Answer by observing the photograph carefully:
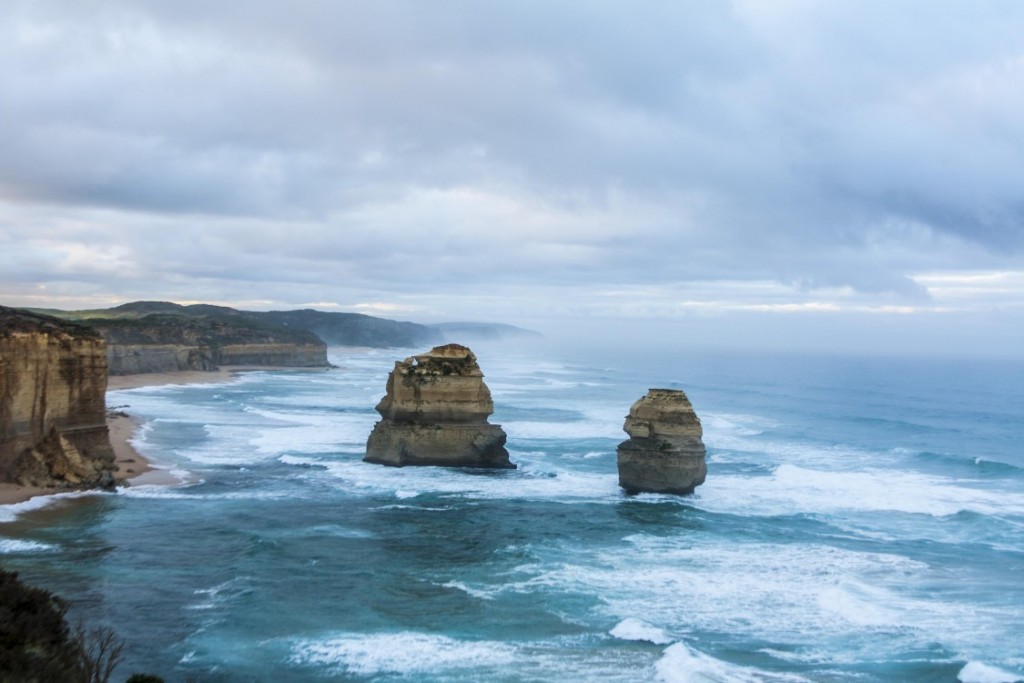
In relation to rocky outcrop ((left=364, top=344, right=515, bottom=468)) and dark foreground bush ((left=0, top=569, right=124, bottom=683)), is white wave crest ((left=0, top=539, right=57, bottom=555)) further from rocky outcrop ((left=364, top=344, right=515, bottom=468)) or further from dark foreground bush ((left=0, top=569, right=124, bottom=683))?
rocky outcrop ((left=364, top=344, right=515, bottom=468))

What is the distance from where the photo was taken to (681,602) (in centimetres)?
2238

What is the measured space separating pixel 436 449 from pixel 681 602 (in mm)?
18231

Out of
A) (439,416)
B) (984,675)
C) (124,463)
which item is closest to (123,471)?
(124,463)

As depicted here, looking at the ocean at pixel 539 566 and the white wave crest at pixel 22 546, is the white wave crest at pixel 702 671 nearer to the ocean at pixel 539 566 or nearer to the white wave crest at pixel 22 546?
the ocean at pixel 539 566

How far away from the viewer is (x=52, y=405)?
33.9 m

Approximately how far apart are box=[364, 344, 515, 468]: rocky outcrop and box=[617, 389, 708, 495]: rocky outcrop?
6734 mm

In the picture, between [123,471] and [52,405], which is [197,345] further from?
[52,405]

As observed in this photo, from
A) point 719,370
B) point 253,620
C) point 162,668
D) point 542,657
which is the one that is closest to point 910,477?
point 542,657

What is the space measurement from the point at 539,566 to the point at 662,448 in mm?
10398

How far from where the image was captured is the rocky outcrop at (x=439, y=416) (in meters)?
38.1

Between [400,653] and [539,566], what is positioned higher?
[539,566]

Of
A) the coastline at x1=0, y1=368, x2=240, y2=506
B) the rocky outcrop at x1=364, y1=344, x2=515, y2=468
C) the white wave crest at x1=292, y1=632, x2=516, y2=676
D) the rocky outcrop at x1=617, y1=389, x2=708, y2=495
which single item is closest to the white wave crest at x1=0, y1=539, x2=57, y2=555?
the coastline at x1=0, y1=368, x2=240, y2=506

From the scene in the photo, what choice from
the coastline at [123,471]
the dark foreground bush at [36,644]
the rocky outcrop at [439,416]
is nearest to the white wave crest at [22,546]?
the coastline at [123,471]

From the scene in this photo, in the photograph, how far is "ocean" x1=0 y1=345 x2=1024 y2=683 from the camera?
18812 millimetres
